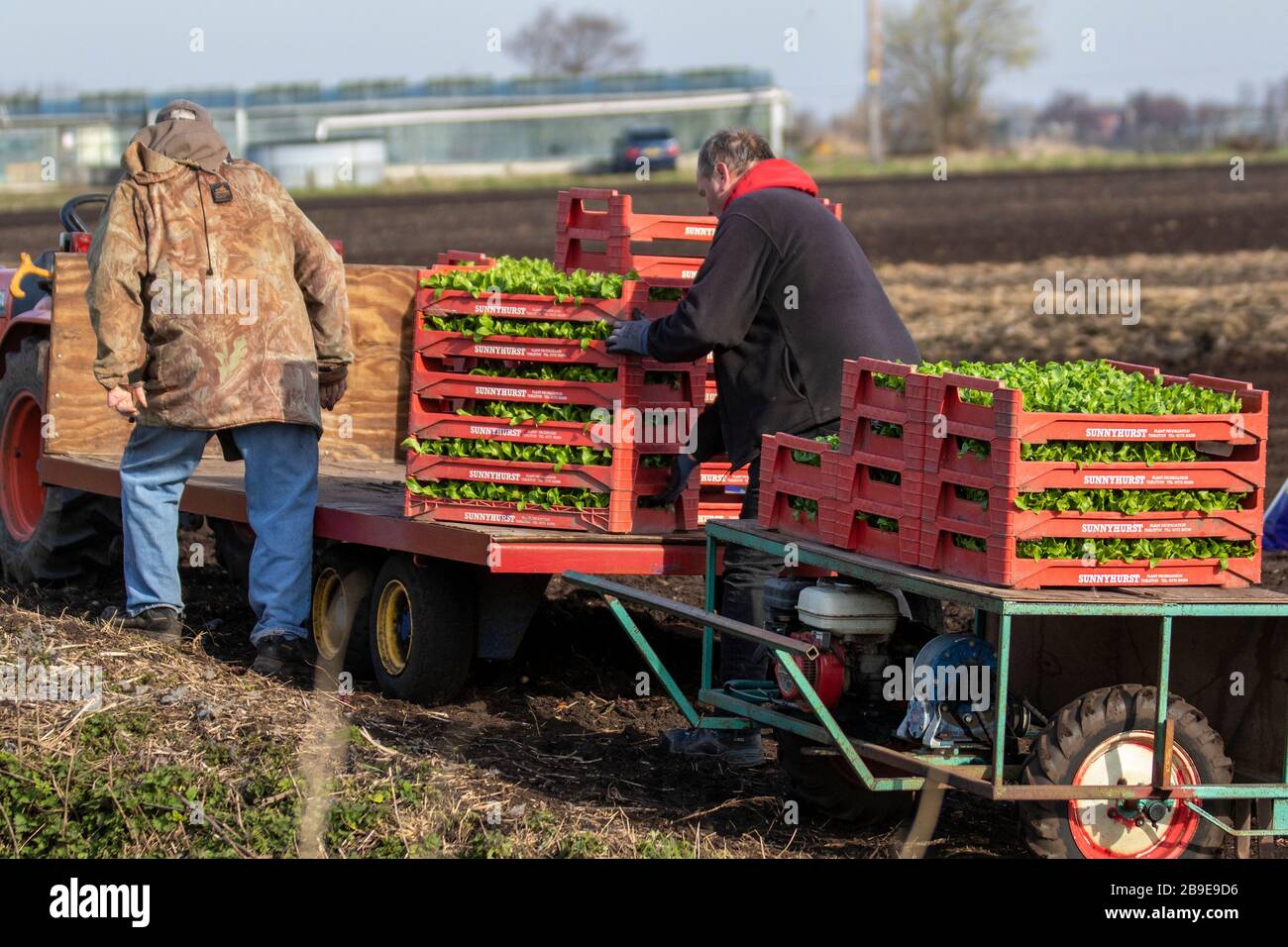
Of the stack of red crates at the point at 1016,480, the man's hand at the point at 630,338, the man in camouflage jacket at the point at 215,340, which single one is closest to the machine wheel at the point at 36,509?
the man in camouflage jacket at the point at 215,340

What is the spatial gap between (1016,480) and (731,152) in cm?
216

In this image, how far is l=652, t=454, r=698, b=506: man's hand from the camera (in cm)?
653

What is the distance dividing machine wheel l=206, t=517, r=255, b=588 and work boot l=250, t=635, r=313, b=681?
102 cm

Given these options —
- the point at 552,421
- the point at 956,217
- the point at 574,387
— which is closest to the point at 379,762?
the point at 552,421

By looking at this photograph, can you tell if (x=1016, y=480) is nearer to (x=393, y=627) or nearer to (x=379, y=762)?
(x=379, y=762)

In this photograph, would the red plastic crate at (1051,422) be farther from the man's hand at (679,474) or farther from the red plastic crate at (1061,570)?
the man's hand at (679,474)

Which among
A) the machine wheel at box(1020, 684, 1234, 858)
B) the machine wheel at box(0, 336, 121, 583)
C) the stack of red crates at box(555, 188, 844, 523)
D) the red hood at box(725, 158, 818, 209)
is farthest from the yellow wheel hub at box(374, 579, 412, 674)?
the machine wheel at box(1020, 684, 1234, 858)

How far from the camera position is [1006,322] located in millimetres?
15562

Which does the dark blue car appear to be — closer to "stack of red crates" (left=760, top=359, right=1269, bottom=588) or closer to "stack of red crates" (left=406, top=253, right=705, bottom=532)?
"stack of red crates" (left=406, top=253, right=705, bottom=532)

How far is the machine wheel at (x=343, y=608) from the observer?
710cm

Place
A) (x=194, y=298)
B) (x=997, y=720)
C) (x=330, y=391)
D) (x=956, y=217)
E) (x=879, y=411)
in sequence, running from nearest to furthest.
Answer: (x=997, y=720)
(x=879, y=411)
(x=194, y=298)
(x=330, y=391)
(x=956, y=217)

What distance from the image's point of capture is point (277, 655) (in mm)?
6914

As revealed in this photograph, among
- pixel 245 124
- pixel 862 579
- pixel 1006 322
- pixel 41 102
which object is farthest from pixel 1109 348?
pixel 41 102
